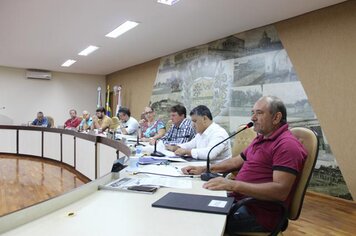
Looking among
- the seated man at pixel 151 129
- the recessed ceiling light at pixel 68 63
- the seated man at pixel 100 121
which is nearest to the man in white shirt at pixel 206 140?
the seated man at pixel 151 129

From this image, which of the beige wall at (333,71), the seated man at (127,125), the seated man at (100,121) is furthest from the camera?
the seated man at (100,121)

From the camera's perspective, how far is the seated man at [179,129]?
3.60 m

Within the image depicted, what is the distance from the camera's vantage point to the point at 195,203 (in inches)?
49.3

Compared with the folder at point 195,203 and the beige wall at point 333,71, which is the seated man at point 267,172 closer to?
the folder at point 195,203

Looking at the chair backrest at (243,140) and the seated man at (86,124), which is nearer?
the chair backrest at (243,140)

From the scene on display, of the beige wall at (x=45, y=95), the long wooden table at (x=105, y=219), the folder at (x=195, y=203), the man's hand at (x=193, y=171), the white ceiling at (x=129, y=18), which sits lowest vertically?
the long wooden table at (x=105, y=219)

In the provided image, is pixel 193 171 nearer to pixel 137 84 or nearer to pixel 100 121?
pixel 100 121

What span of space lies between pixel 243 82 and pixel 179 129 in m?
1.76

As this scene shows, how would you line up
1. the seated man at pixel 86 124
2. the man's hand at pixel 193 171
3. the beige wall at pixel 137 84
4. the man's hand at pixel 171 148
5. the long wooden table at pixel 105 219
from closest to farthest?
the long wooden table at pixel 105 219
the man's hand at pixel 193 171
the man's hand at pixel 171 148
the seated man at pixel 86 124
the beige wall at pixel 137 84

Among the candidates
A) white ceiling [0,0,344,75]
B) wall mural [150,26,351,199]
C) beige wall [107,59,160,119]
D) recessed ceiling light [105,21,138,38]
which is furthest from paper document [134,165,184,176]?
beige wall [107,59,160,119]

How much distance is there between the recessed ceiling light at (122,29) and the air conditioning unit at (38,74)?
17.1 ft

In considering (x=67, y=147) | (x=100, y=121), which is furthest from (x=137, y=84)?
(x=67, y=147)

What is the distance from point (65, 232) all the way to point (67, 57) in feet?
23.0

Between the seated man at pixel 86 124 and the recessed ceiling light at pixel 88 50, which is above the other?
the recessed ceiling light at pixel 88 50
